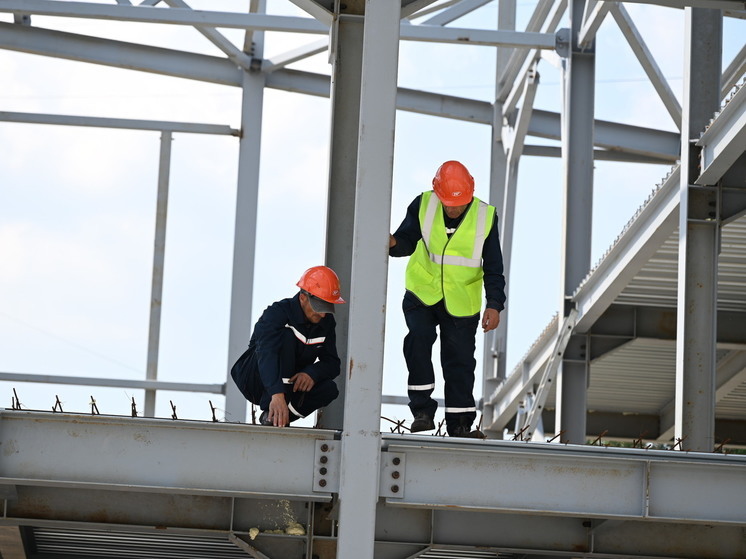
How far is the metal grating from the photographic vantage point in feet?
29.1

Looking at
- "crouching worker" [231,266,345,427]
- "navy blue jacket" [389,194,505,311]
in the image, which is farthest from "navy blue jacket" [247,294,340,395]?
"navy blue jacket" [389,194,505,311]

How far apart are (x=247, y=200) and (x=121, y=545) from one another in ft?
29.3

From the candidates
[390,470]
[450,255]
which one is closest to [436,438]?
[390,470]

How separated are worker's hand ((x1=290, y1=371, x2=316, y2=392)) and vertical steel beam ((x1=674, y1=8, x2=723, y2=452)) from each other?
3645 mm

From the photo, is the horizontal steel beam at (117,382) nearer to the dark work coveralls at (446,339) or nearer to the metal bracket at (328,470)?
the dark work coveralls at (446,339)

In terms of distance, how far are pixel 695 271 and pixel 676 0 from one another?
8.21ft

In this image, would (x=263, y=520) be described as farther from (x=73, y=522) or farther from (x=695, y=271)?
(x=695, y=271)

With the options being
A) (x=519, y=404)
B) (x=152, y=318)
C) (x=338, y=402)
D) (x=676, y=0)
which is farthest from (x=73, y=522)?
(x=152, y=318)

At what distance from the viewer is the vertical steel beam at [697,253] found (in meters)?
10.2

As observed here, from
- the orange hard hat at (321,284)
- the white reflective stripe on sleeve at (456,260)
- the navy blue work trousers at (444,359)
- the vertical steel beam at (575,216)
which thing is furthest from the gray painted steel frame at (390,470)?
the vertical steel beam at (575,216)

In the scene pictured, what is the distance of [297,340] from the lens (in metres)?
7.98

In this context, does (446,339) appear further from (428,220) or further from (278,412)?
(278,412)

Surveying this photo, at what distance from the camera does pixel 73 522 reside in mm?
7559

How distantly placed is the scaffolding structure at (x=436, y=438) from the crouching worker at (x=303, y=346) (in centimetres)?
18
